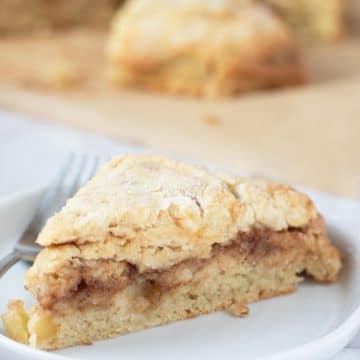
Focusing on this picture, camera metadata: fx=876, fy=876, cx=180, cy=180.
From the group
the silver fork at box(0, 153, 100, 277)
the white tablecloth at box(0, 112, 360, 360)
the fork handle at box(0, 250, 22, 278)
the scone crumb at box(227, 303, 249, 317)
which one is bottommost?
the white tablecloth at box(0, 112, 360, 360)

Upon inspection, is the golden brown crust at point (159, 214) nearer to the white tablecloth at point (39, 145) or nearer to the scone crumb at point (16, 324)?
the scone crumb at point (16, 324)

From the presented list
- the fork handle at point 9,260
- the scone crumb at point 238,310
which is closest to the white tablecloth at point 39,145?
the fork handle at point 9,260

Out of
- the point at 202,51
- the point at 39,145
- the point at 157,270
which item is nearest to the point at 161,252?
the point at 157,270

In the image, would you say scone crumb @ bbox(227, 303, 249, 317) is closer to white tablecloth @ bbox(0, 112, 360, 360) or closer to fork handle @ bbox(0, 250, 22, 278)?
fork handle @ bbox(0, 250, 22, 278)

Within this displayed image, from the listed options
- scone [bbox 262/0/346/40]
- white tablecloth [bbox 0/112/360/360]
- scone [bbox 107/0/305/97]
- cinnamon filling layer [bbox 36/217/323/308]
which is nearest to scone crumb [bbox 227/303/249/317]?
cinnamon filling layer [bbox 36/217/323/308]

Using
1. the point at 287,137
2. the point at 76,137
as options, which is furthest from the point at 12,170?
the point at 287,137

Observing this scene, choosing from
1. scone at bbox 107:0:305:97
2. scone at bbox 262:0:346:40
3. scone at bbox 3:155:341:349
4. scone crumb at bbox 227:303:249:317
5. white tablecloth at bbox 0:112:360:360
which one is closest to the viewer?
scone at bbox 3:155:341:349

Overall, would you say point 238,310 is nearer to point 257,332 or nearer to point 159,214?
point 257,332
